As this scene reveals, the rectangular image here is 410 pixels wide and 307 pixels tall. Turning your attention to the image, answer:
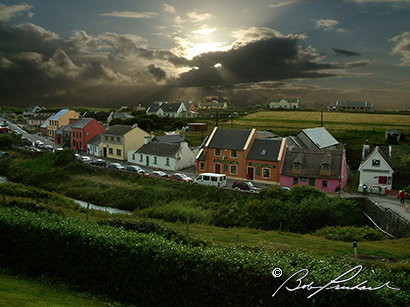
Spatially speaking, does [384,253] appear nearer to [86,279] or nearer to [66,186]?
[86,279]

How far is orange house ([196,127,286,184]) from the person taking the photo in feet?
132

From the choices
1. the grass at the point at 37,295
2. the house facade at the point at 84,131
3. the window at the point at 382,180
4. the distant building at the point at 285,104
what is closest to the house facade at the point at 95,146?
the house facade at the point at 84,131

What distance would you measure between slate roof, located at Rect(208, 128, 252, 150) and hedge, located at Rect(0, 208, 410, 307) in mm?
31181

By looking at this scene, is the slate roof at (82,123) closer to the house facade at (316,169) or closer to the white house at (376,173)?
the house facade at (316,169)

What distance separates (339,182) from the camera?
35.9 m

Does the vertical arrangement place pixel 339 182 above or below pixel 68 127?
below

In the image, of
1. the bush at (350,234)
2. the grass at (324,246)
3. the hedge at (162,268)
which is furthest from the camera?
the bush at (350,234)

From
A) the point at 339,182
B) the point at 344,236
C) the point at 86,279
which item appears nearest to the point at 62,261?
the point at 86,279

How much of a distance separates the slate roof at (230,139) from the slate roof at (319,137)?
49.9ft

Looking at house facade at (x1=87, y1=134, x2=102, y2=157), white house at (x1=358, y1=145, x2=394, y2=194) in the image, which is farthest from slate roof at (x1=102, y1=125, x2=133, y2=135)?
white house at (x1=358, y1=145, x2=394, y2=194)

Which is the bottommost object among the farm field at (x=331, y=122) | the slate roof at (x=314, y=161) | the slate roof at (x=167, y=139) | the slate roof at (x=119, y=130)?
the slate roof at (x=314, y=161)

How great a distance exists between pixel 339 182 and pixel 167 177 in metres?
21.4

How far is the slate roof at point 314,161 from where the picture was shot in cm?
3653

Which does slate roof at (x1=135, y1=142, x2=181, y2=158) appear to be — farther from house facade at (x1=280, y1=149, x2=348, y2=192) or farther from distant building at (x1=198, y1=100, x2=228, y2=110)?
distant building at (x1=198, y1=100, x2=228, y2=110)
